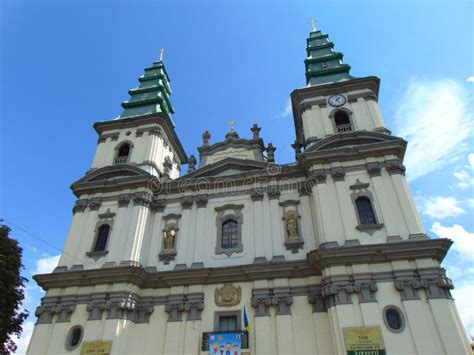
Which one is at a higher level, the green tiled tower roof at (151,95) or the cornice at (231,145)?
the green tiled tower roof at (151,95)

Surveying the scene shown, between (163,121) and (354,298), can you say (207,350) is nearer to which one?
(354,298)

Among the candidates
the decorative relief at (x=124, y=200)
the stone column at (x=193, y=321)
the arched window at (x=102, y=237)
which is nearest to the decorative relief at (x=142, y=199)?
the decorative relief at (x=124, y=200)

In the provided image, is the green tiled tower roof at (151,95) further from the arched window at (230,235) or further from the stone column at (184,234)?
the arched window at (230,235)

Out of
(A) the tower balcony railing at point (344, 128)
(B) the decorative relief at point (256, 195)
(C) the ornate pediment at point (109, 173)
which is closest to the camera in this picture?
(B) the decorative relief at point (256, 195)

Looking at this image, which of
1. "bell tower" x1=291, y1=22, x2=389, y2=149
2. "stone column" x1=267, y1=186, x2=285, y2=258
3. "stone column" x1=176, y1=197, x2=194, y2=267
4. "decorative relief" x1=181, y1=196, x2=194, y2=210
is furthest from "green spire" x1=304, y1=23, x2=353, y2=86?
"stone column" x1=176, y1=197, x2=194, y2=267

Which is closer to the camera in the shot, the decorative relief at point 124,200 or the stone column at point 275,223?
the stone column at point 275,223

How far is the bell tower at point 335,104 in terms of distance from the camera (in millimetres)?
20719

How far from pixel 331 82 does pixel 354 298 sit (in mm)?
14203

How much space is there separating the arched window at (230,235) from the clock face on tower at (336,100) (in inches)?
380

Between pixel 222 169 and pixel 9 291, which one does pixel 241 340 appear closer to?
pixel 222 169

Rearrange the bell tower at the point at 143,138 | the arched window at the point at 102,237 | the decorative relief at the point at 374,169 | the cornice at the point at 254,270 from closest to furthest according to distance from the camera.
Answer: the cornice at the point at 254,270, the decorative relief at the point at 374,169, the arched window at the point at 102,237, the bell tower at the point at 143,138

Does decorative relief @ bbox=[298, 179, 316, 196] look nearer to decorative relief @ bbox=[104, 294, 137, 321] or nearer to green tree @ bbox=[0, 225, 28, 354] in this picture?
decorative relief @ bbox=[104, 294, 137, 321]

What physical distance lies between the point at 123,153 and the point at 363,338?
58.4 feet

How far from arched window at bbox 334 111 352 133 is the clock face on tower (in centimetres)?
62
